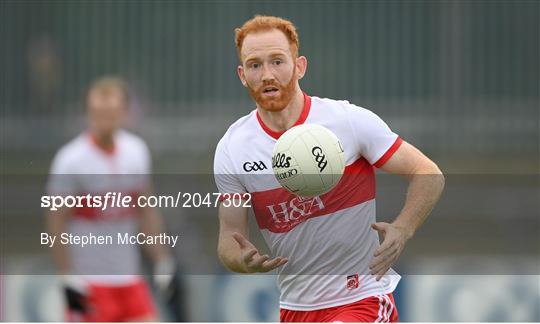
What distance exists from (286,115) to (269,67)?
1.09 feet

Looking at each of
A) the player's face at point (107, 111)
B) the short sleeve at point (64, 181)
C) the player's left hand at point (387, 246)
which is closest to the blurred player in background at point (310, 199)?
the player's left hand at point (387, 246)

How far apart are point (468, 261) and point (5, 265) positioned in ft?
16.6

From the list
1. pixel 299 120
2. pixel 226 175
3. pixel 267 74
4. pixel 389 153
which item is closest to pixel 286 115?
pixel 299 120

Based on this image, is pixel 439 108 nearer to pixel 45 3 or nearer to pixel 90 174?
pixel 45 3

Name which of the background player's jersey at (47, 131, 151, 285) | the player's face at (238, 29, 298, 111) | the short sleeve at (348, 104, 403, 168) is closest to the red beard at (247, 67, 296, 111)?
the player's face at (238, 29, 298, 111)

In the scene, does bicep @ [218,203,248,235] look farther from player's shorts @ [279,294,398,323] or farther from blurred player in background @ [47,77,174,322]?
blurred player in background @ [47,77,174,322]

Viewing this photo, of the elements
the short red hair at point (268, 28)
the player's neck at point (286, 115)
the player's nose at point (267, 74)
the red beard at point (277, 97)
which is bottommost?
the player's neck at point (286, 115)

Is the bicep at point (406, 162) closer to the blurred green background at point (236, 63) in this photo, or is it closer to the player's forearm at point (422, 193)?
the player's forearm at point (422, 193)

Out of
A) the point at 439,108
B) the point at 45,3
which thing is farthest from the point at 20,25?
the point at 439,108

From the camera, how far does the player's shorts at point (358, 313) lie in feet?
18.7

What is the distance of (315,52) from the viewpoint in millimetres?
14680

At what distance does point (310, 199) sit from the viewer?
18.3ft

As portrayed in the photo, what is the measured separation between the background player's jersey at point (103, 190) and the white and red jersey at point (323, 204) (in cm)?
334

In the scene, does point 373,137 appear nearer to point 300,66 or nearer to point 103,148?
point 300,66
